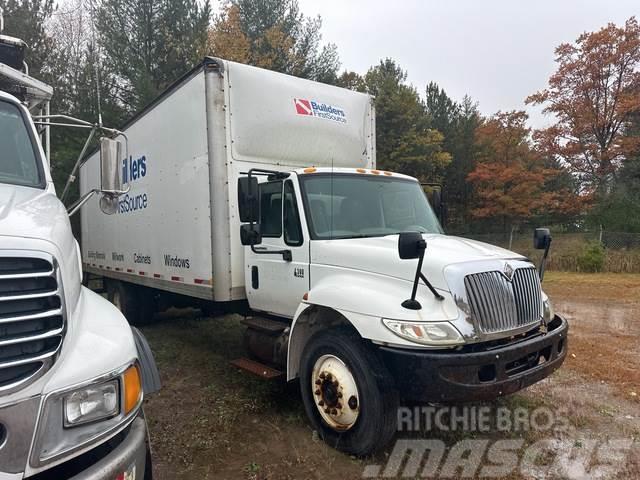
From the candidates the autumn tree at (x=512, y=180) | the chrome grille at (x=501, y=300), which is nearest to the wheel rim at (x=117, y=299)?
the chrome grille at (x=501, y=300)

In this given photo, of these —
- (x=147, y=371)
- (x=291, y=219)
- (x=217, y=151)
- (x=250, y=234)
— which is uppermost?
(x=217, y=151)

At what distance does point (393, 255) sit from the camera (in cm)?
368

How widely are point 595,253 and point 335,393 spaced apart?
17.1m

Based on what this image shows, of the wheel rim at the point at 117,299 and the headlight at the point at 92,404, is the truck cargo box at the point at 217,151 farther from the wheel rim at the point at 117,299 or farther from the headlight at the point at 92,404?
the headlight at the point at 92,404

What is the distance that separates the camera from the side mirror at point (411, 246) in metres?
3.24

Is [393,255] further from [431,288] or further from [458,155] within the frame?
[458,155]

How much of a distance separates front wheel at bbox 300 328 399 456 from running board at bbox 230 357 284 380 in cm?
51

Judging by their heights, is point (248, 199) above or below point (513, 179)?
below

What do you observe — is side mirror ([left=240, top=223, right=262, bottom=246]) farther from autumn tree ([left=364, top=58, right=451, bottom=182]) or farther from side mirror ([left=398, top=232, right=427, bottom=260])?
autumn tree ([left=364, top=58, right=451, bottom=182])

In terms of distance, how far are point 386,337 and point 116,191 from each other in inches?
97.7

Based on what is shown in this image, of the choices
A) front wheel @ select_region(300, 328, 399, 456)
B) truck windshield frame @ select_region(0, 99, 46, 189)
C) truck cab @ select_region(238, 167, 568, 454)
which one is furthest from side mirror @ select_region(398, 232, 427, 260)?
truck windshield frame @ select_region(0, 99, 46, 189)

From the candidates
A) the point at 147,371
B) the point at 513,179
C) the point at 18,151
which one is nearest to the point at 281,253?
the point at 147,371

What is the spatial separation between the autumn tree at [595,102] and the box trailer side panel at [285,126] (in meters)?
25.9

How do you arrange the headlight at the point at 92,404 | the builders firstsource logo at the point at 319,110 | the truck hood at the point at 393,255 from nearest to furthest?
the headlight at the point at 92,404 → the truck hood at the point at 393,255 → the builders firstsource logo at the point at 319,110
